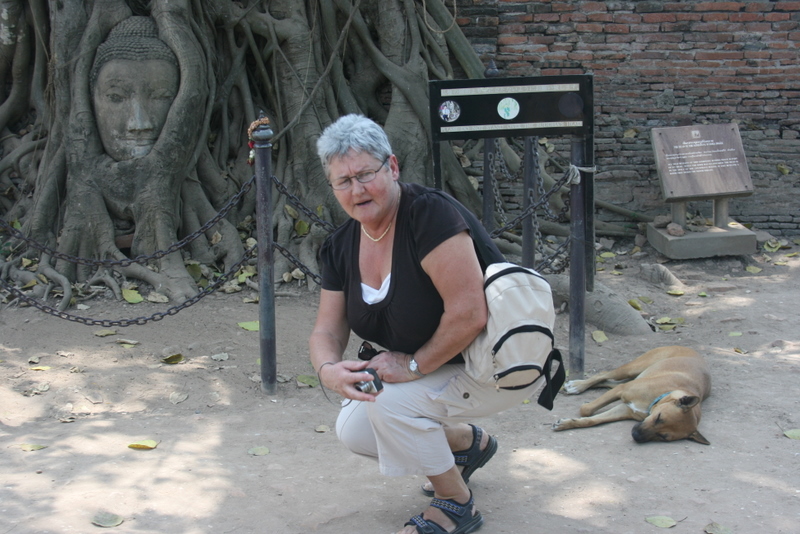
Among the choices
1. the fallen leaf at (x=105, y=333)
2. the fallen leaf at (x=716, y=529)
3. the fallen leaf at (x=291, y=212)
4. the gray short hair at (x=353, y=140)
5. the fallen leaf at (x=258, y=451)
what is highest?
the gray short hair at (x=353, y=140)

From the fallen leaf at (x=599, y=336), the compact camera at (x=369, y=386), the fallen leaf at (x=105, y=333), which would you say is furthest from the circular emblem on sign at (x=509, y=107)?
the fallen leaf at (x=105, y=333)

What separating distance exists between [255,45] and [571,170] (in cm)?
328

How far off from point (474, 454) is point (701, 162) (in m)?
5.33

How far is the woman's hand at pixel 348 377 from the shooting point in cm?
268

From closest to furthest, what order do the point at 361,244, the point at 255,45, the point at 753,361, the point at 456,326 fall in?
1. the point at 456,326
2. the point at 361,244
3. the point at 753,361
4. the point at 255,45

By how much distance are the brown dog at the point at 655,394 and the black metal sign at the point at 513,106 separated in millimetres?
1418

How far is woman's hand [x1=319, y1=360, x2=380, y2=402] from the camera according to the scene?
2680 mm

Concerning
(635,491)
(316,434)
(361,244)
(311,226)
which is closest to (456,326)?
(361,244)

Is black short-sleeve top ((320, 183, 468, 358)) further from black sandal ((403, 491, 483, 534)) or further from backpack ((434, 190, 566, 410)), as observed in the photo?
black sandal ((403, 491, 483, 534))

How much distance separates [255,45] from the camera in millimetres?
6504

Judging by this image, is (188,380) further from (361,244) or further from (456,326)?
(456,326)

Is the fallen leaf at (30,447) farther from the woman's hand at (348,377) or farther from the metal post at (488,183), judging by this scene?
the metal post at (488,183)

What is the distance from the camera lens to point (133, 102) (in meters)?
5.75

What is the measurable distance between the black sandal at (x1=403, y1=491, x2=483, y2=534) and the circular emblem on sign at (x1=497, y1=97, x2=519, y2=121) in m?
2.37
